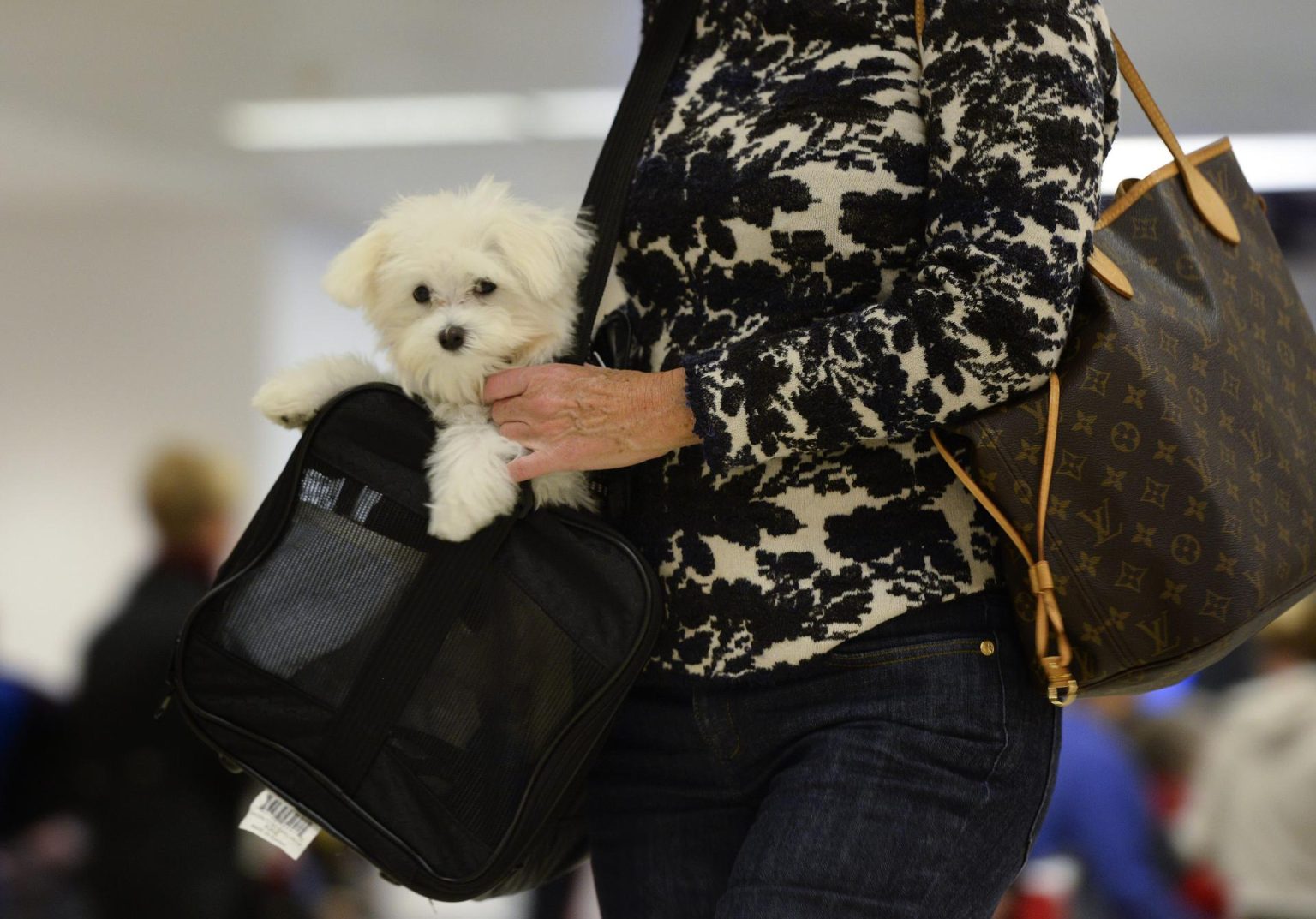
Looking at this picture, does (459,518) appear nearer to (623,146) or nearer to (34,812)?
(623,146)

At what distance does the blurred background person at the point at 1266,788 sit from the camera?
8.08 feet

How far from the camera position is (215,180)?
283 cm

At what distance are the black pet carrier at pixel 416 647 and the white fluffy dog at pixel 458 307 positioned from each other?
78 mm

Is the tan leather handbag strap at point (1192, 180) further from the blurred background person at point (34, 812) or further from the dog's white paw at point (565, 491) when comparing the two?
the blurred background person at point (34, 812)

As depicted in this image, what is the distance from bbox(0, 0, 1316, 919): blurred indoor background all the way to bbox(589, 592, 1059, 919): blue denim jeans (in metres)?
1.94

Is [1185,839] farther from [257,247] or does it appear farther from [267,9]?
[267,9]

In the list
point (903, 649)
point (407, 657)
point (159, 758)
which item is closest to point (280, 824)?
point (407, 657)

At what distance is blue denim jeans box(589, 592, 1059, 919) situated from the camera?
79 cm

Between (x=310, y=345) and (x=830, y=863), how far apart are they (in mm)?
2421

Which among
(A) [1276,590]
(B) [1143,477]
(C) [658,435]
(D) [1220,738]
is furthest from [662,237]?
(D) [1220,738]

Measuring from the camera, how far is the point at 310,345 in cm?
288

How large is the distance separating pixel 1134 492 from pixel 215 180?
2.65m

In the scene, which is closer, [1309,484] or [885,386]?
[885,386]

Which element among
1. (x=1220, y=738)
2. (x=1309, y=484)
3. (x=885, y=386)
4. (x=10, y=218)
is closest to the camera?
(x=885, y=386)
